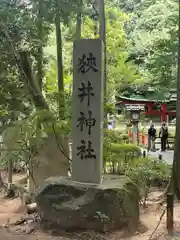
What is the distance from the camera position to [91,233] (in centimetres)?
526

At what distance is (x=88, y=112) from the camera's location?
5.64m

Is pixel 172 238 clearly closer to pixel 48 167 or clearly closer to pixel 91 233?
pixel 91 233

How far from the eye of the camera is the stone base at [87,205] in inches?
209

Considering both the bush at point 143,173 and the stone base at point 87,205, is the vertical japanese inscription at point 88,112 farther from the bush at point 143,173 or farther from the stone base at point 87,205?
the bush at point 143,173

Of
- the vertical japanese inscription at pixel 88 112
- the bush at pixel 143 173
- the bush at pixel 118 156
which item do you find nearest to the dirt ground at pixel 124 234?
the bush at pixel 143 173

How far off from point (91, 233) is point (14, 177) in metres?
8.37

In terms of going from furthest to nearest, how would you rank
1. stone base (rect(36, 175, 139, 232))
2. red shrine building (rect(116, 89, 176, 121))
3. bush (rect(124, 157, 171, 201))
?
red shrine building (rect(116, 89, 176, 121)) → bush (rect(124, 157, 171, 201)) → stone base (rect(36, 175, 139, 232))

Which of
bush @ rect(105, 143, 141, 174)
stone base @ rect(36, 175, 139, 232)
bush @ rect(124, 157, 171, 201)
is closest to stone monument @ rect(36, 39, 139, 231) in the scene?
stone base @ rect(36, 175, 139, 232)

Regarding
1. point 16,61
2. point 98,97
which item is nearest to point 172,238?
point 98,97

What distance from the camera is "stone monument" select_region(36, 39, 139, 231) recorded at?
17.4 ft

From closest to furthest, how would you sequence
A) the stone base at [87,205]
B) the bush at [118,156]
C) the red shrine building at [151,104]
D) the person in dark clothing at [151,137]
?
1. the stone base at [87,205]
2. the bush at [118,156]
3. the person in dark clothing at [151,137]
4. the red shrine building at [151,104]

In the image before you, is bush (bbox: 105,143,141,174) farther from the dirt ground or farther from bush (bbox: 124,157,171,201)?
the dirt ground

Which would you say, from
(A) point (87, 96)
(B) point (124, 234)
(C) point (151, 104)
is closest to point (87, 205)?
(B) point (124, 234)

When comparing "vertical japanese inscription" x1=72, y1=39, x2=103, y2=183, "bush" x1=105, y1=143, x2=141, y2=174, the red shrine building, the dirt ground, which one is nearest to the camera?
the dirt ground
